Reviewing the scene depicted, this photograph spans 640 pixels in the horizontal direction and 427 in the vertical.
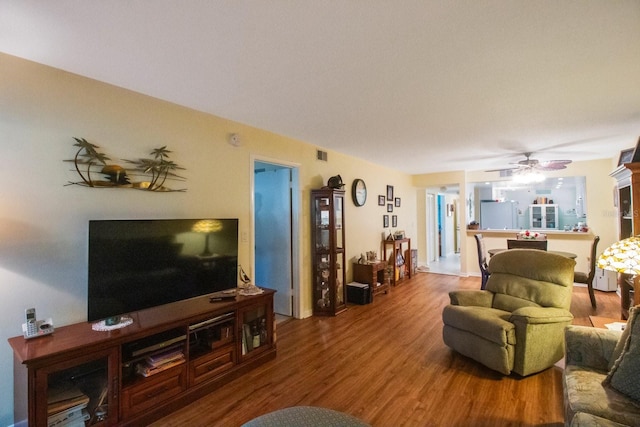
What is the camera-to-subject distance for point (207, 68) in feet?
6.63

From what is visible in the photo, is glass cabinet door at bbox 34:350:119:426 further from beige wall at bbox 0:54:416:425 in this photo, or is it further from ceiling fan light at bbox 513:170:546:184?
ceiling fan light at bbox 513:170:546:184

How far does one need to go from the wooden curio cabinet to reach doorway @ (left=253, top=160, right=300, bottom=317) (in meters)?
0.30

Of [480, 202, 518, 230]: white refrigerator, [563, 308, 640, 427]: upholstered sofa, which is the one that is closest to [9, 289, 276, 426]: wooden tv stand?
[563, 308, 640, 427]: upholstered sofa

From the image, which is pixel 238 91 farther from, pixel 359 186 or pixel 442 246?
pixel 442 246

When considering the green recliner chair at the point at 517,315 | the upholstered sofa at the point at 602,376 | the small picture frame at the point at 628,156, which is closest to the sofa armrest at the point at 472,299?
the green recliner chair at the point at 517,315

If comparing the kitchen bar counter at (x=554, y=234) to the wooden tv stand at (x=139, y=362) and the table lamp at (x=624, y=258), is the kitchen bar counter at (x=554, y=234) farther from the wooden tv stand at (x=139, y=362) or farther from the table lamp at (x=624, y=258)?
the wooden tv stand at (x=139, y=362)

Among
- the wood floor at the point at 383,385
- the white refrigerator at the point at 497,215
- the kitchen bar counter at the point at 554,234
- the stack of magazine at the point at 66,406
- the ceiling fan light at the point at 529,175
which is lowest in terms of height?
the wood floor at the point at 383,385

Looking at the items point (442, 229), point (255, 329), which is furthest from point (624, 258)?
point (442, 229)

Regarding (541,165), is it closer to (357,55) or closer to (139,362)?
(357,55)

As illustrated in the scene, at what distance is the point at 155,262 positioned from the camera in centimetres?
223

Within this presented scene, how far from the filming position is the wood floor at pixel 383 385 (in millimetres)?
2037

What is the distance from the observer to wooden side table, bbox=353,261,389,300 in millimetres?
4789

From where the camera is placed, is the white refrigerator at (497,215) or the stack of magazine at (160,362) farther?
the white refrigerator at (497,215)

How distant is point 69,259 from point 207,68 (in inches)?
64.9
